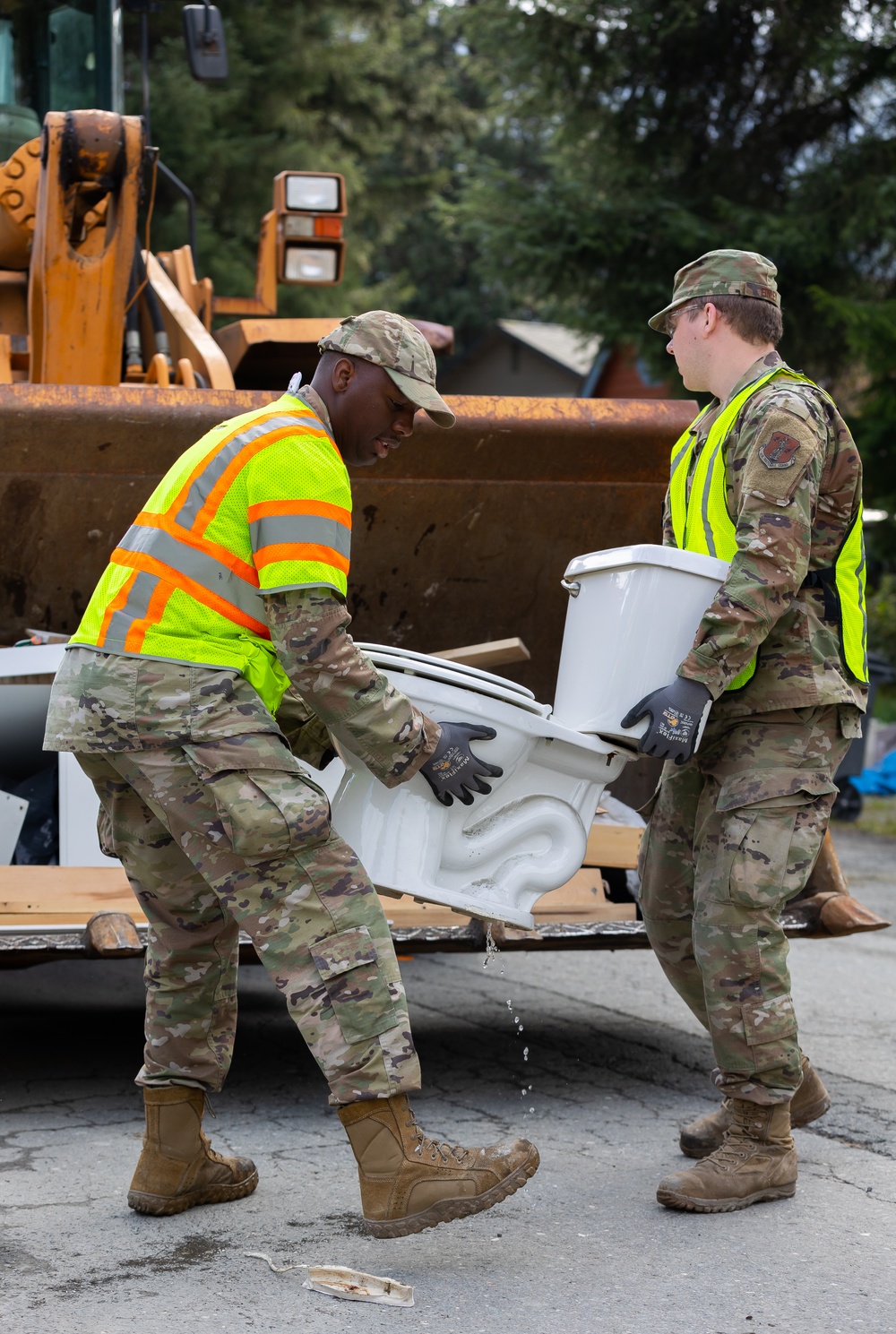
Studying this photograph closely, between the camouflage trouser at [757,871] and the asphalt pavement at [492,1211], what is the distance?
0.31 m

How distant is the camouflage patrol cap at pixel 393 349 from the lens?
9.37 feet

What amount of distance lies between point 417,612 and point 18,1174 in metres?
1.98

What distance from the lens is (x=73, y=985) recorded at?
5656mm

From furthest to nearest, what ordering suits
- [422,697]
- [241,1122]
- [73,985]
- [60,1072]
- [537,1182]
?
[73,985] → [60,1072] → [241,1122] → [537,1182] → [422,697]

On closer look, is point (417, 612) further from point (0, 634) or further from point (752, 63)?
point (752, 63)

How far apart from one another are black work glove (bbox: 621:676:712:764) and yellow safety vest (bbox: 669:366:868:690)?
0.19 metres

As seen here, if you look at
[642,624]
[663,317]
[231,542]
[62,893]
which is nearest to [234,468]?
[231,542]

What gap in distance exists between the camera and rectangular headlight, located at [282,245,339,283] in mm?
→ 5879

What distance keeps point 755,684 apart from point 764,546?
0.31 meters

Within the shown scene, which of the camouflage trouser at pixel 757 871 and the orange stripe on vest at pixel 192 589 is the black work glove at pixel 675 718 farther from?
the orange stripe on vest at pixel 192 589

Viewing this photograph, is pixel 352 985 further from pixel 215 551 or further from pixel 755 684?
pixel 755 684

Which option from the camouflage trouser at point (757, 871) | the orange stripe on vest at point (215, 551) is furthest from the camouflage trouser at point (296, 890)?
the camouflage trouser at point (757, 871)

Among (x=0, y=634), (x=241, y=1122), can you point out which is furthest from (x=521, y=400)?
(x=241, y=1122)

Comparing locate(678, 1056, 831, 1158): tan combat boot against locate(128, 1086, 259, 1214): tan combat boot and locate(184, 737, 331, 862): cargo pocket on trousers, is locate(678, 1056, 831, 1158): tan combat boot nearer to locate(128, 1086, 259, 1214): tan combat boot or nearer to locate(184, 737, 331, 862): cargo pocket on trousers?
locate(128, 1086, 259, 1214): tan combat boot
